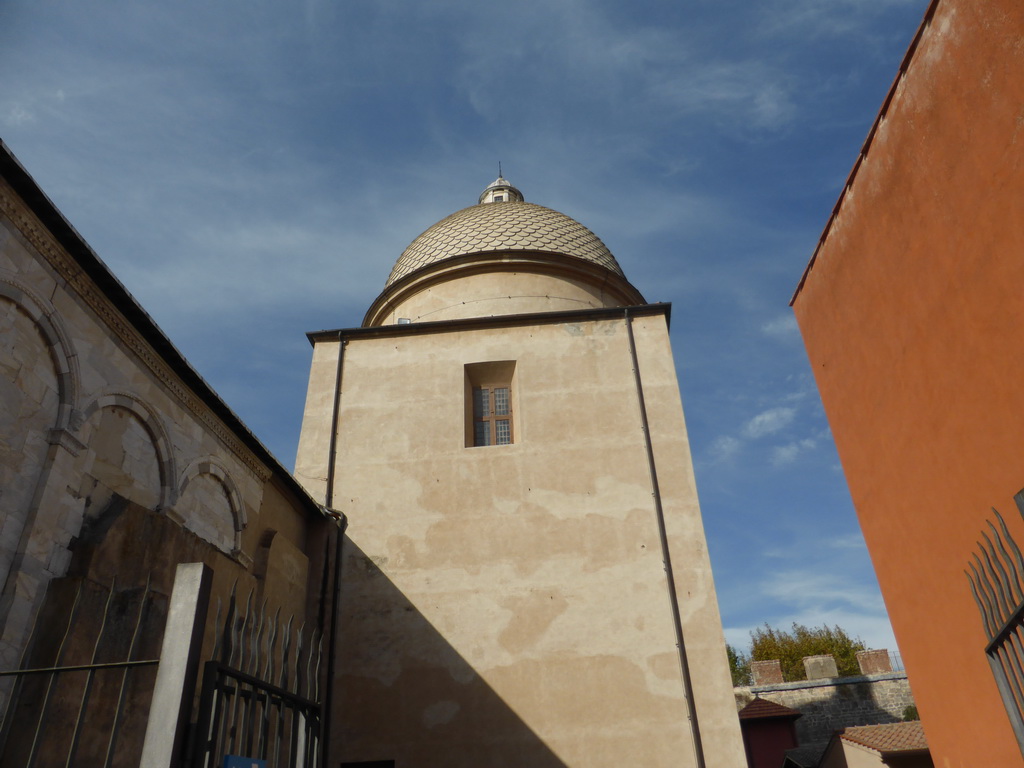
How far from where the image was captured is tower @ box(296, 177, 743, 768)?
8.39 m

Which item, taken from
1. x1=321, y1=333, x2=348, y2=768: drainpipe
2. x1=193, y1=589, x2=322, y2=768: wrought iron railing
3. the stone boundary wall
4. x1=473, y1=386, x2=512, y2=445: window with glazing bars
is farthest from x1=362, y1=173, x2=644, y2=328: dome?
the stone boundary wall

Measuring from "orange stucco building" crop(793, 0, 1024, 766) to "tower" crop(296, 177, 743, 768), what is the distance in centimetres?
265

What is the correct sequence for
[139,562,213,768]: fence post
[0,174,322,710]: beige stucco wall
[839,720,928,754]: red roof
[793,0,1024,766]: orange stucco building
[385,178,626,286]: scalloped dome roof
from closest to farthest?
1. [139,562,213,768]: fence post
2. [793,0,1024,766]: orange stucco building
3. [0,174,322,710]: beige stucco wall
4. [839,720,928,754]: red roof
5. [385,178,626,286]: scalloped dome roof

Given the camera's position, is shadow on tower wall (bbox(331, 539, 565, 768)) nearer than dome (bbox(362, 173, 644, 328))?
Yes

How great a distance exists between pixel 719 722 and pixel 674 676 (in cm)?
64

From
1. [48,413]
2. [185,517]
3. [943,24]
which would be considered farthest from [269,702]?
[943,24]

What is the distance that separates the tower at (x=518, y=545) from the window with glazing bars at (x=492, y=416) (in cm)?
3

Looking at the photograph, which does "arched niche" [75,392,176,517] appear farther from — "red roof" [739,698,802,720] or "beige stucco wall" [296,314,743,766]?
"red roof" [739,698,802,720]

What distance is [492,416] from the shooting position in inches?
443

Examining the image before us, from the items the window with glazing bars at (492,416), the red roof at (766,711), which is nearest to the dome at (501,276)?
the window with glazing bars at (492,416)

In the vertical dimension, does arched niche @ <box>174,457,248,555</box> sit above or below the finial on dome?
below

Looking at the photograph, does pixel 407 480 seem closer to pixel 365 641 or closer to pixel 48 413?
pixel 365 641

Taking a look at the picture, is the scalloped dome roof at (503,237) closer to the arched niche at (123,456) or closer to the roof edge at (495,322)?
the roof edge at (495,322)

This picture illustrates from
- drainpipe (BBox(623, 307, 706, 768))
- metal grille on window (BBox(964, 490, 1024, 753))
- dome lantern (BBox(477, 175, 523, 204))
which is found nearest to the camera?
metal grille on window (BBox(964, 490, 1024, 753))
